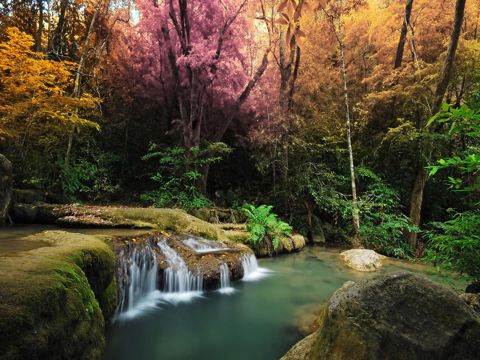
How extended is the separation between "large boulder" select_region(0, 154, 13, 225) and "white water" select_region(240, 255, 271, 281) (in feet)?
17.0

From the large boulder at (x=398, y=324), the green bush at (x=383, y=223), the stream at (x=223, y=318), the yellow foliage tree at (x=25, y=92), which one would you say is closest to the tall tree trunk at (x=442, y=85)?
the green bush at (x=383, y=223)

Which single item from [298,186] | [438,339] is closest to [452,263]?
[438,339]

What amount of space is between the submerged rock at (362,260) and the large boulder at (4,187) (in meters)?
8.19

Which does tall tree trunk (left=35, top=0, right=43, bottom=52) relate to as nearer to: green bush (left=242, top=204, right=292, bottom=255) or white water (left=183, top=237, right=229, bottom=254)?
white water (left=183, top=237, right=229, bottom=254)

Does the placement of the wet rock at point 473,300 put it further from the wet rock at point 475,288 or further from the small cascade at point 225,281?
the small cascade at point 225,281

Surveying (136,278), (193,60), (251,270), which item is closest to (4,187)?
(136,278)

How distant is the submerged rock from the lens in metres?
7.55

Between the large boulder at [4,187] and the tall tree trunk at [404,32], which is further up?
the tall tree trunk at [404,32]

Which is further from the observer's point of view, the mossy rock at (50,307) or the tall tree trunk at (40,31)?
the tall tree trunk at (40,31)

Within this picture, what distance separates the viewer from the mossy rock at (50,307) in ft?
6.18

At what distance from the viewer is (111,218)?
261 inches

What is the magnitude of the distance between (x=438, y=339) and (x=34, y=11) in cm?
1483

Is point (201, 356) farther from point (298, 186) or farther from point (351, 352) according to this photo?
point (298, 186)

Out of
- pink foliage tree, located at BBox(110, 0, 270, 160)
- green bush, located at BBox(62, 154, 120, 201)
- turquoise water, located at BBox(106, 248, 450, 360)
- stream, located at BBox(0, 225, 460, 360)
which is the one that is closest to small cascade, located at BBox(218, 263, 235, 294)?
stream, located at BBox(0, 225, 460, 360)
